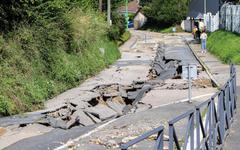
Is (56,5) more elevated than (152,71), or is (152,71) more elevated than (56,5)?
(56,5)

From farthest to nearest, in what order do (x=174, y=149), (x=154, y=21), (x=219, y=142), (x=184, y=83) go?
1. (x=154, y=21)
2. (x=184, y=83)
3. (x=219, y=142)
4. (x=174, y=149)

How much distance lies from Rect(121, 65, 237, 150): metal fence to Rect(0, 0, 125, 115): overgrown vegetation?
755cm

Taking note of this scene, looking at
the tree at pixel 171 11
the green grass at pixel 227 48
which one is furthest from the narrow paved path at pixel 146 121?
the tree at pixel 171 11

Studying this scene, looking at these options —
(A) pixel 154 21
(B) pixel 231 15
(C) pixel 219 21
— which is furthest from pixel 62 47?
(A) pixel 154 21

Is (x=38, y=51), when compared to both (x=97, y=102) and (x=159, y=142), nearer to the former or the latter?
(x=97, y=102)

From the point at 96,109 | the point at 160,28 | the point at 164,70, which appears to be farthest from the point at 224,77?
the point at 160,28

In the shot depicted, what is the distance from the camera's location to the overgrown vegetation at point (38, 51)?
729 inches

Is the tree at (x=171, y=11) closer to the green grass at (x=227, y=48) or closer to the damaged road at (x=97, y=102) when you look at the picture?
the green grass at (x=227, y=48)

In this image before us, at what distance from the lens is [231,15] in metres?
45.7

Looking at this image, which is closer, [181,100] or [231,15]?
[181,100]

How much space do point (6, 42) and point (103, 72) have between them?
11.9 metres

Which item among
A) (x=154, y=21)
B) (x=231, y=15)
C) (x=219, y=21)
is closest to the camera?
(x=231, y=15)

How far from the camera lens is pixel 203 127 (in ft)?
29.1

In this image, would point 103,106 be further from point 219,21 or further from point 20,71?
point 219,21
